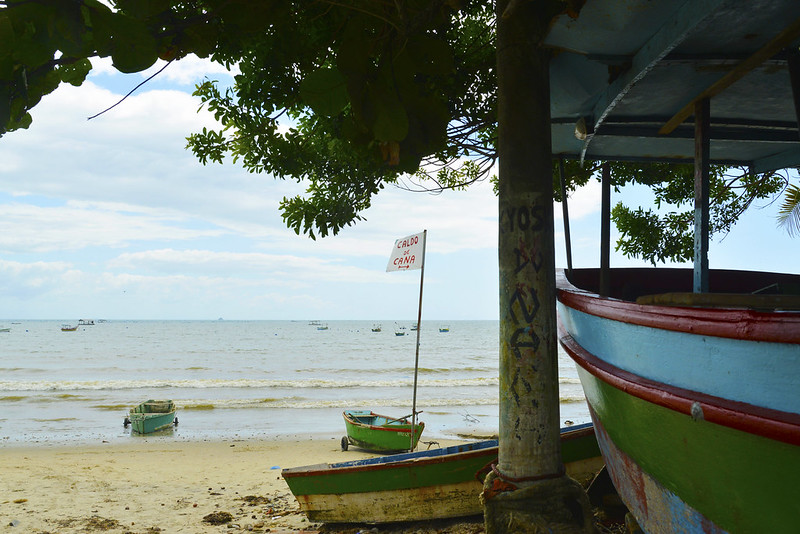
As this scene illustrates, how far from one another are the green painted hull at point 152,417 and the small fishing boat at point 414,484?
14.2 metres

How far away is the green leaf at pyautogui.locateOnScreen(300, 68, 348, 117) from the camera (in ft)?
9.23

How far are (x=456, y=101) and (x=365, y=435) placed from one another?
34.4ft

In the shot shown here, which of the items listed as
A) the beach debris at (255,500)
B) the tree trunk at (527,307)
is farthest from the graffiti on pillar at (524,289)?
the beach debris at (255,500)

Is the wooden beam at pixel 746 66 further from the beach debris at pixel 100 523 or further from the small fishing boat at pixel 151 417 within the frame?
the small fishing boat at pixel 151 417

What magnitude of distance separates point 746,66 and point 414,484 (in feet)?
15.4

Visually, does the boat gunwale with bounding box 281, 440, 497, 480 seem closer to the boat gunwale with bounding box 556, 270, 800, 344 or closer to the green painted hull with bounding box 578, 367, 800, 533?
the green painted hull with bounding box 578, 367, 800, 533

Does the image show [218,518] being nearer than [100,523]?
Yes

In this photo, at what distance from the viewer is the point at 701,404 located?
237cm

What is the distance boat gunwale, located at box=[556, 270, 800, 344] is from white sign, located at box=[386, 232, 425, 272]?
13.9ft

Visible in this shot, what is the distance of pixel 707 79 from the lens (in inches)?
135

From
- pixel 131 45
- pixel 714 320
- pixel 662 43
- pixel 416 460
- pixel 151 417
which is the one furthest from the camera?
pixel 151 417

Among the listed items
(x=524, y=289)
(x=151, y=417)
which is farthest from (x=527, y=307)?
(x=151, y=417)

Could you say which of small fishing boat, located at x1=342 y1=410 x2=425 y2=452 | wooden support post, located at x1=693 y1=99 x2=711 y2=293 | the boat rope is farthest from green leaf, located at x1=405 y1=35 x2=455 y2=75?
small fishing boat, located at x1=342 y1=410 x2=425 y2=452

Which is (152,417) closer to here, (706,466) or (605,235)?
(605,235)
